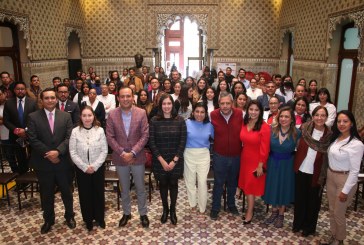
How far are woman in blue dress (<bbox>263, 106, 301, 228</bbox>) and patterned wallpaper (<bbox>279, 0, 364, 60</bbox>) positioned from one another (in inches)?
189

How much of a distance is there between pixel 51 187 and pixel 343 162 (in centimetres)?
322

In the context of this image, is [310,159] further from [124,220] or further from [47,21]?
[47,21]

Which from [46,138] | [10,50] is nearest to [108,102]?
[46,138]

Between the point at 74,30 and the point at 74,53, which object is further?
the point at 74,53

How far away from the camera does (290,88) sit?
6.25 m

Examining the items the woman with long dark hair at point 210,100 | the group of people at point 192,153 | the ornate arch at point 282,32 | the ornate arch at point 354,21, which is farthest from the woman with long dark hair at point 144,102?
the ornate arch at point 282,32

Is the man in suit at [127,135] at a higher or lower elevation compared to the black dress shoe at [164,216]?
higher

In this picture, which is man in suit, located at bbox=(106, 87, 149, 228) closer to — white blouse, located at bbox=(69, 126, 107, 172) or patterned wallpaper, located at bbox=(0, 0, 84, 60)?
white blouse, located at bbox=(69, 126, 107, 172)

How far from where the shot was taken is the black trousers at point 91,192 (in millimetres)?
Answer: 3512

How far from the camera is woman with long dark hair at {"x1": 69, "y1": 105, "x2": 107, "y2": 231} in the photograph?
339cm

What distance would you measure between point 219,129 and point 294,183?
3.58ft

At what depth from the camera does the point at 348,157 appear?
2945 millimetres

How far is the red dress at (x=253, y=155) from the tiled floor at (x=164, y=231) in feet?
1.77

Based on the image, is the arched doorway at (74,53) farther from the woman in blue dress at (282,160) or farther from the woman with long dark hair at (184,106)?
the woman in blue dress at (282,160)
